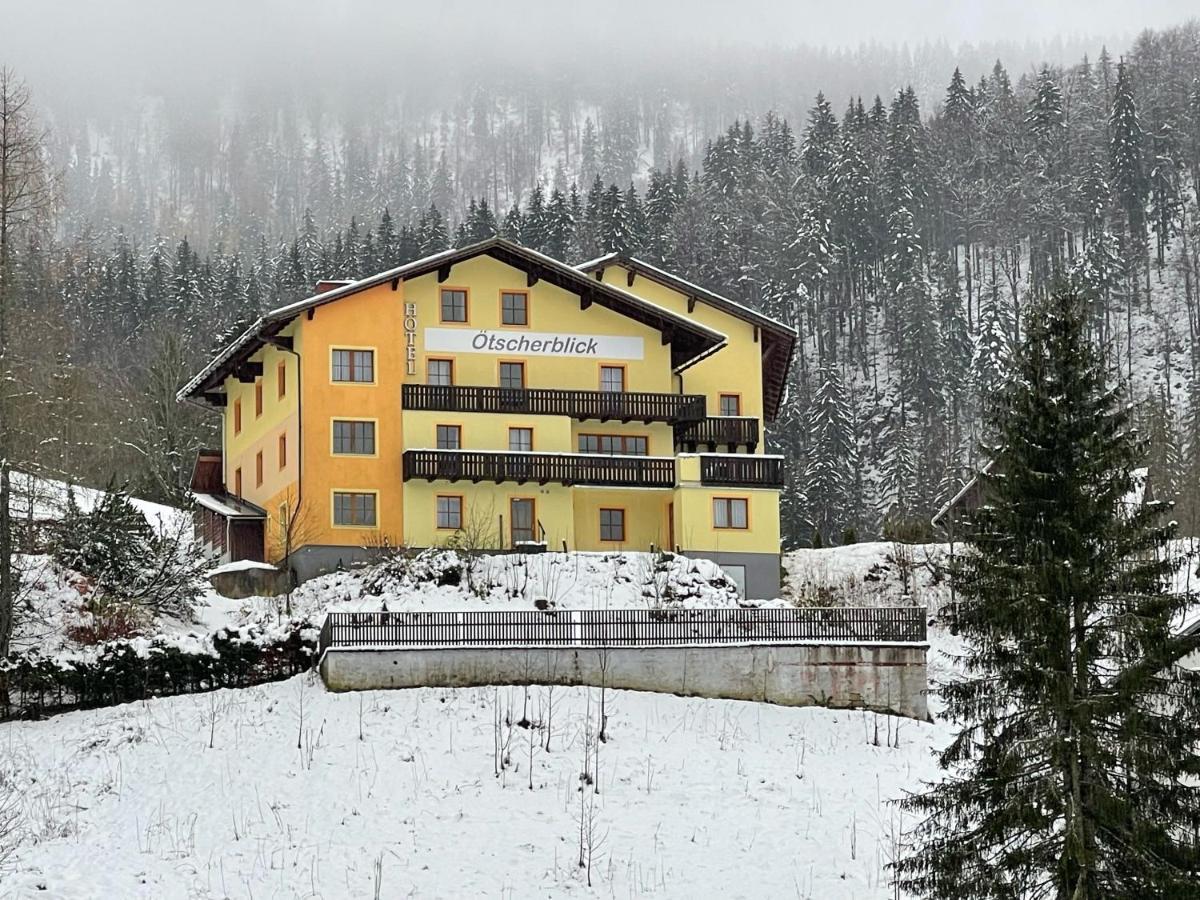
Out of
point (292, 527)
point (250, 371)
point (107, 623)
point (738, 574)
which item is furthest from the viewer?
point (250, 371)

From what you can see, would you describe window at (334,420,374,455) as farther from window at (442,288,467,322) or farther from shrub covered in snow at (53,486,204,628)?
shrub covered in snow at (53,486,204,628)

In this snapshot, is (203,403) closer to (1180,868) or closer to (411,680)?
(411,680)

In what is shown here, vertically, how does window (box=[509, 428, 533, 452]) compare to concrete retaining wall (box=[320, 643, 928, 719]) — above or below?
above

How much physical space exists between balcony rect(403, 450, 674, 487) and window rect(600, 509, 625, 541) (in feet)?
5.38

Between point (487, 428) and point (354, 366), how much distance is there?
4492 millimetres

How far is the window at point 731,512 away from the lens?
5366cm

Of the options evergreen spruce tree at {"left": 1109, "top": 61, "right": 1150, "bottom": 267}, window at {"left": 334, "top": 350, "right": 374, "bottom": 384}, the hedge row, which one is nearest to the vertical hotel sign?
window at {"left": 334, "top": 350, "right": 374, "bottom": 384}

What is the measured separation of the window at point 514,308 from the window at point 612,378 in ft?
10.00

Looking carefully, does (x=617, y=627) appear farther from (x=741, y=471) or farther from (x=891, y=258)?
(x=891, y=258)

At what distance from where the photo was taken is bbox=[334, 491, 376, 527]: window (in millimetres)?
51344

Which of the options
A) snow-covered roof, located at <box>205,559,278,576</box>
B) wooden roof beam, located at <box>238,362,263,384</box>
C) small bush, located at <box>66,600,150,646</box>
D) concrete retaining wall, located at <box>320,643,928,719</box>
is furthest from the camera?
wooden roof beam, located at <box>238,362,263,384</box>

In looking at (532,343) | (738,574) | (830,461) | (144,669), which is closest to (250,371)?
(532,343)

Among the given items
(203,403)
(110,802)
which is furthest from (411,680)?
(203,403)

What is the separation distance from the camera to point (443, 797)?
1280 inches
